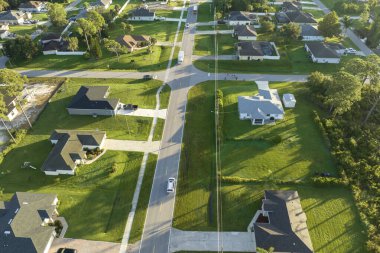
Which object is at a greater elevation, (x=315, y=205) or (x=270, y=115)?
(x=270, y=115)

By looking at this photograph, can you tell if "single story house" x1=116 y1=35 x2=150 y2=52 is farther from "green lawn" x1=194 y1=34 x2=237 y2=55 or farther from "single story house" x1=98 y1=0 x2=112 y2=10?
"single story house" x1=98 y1=0 x2=112 y2=10

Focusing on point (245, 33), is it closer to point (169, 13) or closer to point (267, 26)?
point (267, 26)

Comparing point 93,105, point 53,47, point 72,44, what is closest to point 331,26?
point 93,105

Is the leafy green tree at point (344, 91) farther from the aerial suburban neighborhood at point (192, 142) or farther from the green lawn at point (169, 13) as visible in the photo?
the green lawn at point (169, 13)

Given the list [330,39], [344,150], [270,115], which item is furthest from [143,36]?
[344,150]

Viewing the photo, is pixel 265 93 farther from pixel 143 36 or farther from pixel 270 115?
pixel 143 36

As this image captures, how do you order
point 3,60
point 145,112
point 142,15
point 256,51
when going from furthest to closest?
point 142,15, point 3,60, point 256,51, point 145,112
